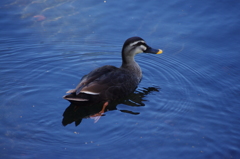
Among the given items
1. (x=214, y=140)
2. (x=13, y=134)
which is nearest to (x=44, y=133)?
(x=13, y=134)

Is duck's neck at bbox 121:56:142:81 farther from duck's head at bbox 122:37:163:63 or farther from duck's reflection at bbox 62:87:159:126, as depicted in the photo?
duck's reflection at bbox 62:87:159:126

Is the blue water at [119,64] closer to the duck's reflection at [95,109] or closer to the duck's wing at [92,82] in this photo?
the duck's reflection at [95,109]

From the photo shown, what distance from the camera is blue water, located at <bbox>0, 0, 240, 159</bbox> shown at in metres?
5.90

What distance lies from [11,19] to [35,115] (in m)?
4.75

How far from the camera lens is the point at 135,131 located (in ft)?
20.4

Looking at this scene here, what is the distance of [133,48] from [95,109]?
77.6 inches

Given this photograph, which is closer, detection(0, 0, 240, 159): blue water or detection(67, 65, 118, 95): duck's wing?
detection(0, 0, 240, 159): blue water

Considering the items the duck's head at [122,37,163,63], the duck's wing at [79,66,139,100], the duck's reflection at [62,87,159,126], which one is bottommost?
the duck's reflection at [62,87,159,126]

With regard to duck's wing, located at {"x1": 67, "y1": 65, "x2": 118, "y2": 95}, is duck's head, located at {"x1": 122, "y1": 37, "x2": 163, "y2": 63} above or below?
above

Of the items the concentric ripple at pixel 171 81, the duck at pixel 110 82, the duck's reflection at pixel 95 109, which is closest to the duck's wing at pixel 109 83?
the duck at pixel 110 82

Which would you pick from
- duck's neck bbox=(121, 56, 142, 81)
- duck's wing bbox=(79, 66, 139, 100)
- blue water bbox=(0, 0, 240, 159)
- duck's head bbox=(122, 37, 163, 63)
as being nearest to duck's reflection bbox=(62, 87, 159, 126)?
blue water bbox=(0, 0, 240, 159)

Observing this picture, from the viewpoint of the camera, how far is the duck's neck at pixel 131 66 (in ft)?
26.8

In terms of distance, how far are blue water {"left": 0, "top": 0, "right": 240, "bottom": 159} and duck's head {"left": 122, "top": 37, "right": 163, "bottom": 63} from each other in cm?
48

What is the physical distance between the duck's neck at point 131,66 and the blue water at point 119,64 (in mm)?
301
